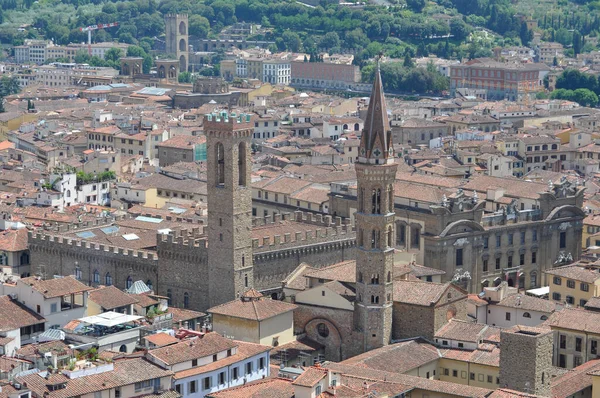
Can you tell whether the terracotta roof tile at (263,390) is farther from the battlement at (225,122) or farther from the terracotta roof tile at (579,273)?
the terracotta roof tile at (579,273)

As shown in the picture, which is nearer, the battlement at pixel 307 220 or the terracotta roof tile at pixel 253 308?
the terracotta roof tile at pixel 253 308

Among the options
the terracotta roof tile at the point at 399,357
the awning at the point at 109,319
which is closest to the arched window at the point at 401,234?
the terracotta roof tile at the point at 399,357

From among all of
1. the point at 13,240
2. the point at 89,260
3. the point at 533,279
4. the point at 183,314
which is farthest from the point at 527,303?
the point at 13,240

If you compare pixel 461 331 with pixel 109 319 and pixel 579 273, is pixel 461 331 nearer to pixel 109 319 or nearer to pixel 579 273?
pixel 579 273

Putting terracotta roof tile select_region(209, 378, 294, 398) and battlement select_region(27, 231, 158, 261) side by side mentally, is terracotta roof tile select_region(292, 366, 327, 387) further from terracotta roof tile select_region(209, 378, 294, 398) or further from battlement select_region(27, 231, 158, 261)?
battlement select_region(27, 231, 158, 261)

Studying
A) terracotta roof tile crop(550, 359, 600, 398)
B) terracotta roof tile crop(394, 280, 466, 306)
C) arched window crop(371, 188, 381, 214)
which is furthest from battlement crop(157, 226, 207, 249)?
terracotta roof tile crop(550, 359, 600, 398)

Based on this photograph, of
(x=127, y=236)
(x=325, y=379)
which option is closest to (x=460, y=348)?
(x=325, y=379)
